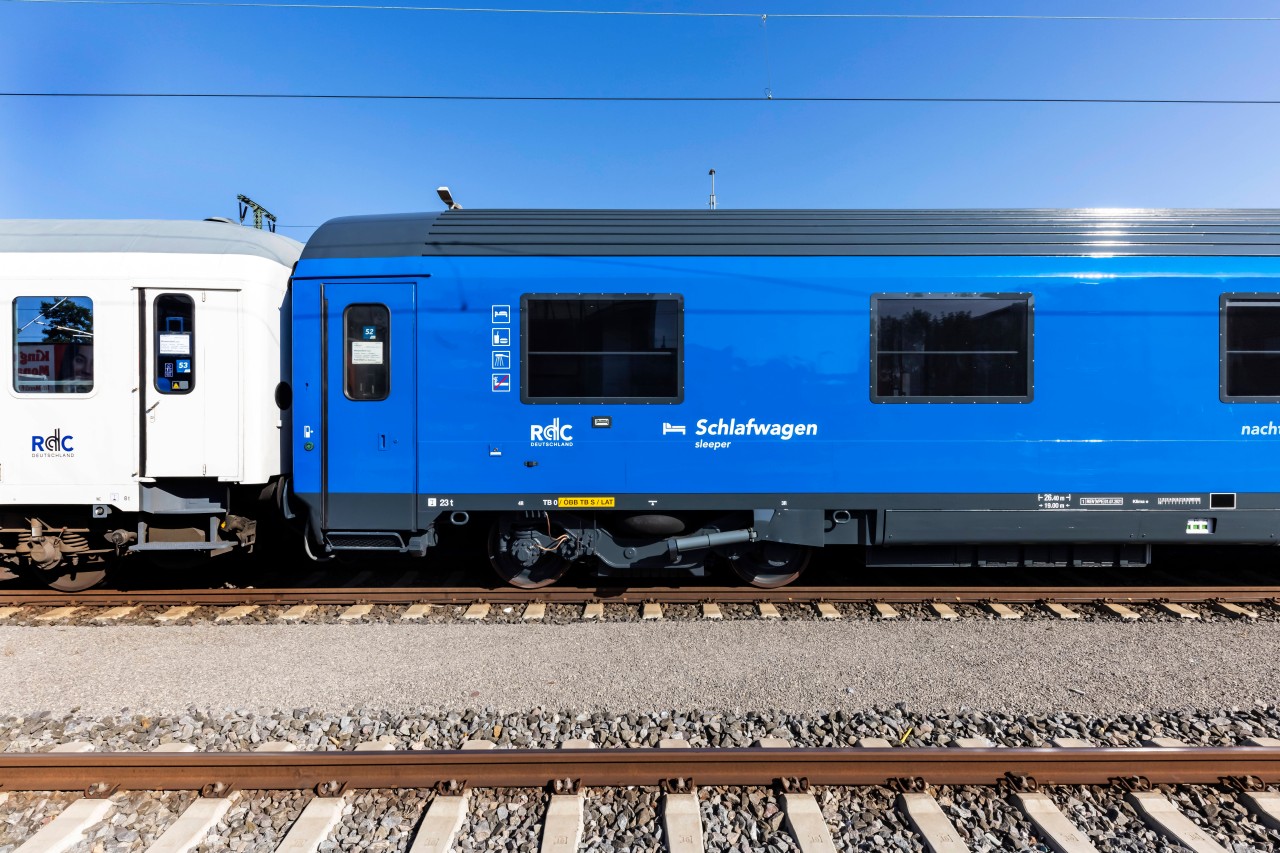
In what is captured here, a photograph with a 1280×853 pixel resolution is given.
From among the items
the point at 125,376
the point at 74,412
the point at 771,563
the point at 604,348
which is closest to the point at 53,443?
the point at 74,412

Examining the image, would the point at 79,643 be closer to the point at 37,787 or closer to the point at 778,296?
the point at 37,787

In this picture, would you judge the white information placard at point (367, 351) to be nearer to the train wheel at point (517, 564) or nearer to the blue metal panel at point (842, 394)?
the blue metal panel at point (842, 394)

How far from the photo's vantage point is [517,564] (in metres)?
5.71

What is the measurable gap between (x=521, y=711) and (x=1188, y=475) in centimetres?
548

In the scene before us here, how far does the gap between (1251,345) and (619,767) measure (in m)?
5.92

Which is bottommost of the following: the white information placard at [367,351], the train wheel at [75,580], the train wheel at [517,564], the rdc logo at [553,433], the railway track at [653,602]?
the railway track at [653,602]

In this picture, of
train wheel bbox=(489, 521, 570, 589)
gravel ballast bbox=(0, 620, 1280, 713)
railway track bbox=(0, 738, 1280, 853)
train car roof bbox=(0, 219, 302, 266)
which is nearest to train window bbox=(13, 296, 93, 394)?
train car roof bbox=(0, 219, 302, 266)

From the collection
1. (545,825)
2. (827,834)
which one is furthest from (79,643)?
(827,834)

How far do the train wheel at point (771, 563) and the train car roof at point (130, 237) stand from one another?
4.92 meters

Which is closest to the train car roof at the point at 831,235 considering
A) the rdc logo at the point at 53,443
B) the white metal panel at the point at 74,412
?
the white metal panel at the point at 74,412

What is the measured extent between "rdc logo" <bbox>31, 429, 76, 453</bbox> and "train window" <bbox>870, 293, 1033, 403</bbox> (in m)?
6.56

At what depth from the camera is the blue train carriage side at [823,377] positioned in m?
5.16

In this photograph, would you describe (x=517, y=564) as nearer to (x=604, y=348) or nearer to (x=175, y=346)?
(x=604, y=348)

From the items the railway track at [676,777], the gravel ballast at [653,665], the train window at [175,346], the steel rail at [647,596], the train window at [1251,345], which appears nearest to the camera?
the railway track at [676,777]
